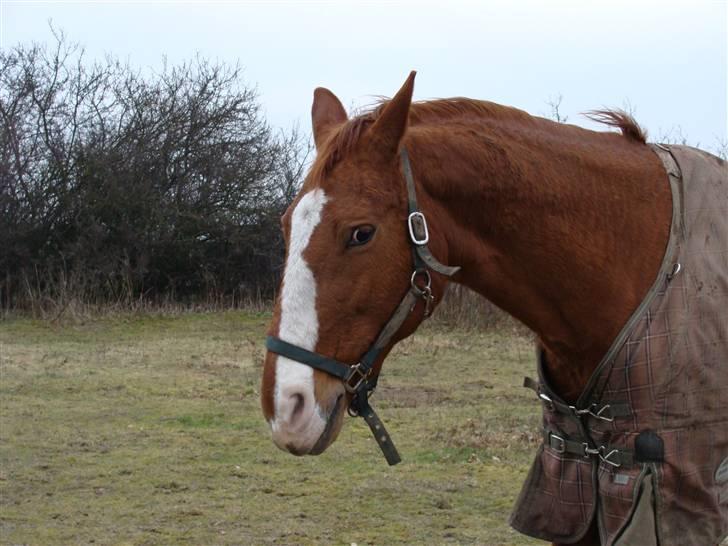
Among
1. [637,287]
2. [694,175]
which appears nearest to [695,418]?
[637,287]

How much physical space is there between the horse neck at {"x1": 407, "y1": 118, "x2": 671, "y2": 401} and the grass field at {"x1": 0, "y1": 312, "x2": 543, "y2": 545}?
2.73m

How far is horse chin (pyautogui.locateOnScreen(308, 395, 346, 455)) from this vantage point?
2266 millimetres

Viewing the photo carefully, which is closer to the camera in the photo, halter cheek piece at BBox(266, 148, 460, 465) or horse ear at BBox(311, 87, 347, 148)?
halter cheek piece at BBox(266, 148, 460, 465)

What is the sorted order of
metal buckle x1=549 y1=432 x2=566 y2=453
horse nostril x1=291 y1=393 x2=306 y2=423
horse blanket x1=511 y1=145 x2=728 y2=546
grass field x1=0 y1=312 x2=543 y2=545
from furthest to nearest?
grass field x1=0 y1=312 x2=543 y2=545, metal buckle x1=549 y1=432 x2=566 y2=453, horse blanket x1=511 y1=145 x2=728 y2=546, horse nostril x1=291 y1=393 x2=306 y2=423

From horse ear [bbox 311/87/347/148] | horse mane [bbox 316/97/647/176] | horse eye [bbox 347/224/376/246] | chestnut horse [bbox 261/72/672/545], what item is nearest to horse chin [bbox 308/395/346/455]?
chestnut horse [bbox 261/72/672/545]

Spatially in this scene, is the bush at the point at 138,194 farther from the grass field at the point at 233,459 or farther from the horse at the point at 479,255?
the horse at the point at 479,255

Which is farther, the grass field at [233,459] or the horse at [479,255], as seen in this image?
the grass field at [233,459]

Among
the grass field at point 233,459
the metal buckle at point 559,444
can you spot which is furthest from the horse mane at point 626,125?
the grass field at point 233,459

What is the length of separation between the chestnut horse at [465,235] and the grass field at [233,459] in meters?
2.76

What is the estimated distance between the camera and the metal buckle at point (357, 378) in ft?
7.55

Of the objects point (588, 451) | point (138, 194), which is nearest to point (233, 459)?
point (588, 451)

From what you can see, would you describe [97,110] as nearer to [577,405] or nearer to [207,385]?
[207,385]

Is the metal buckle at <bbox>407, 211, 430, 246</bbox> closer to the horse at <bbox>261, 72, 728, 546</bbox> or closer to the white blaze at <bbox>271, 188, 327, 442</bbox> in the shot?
the horse at <bbox>261, 72, 728, 546</bbox>

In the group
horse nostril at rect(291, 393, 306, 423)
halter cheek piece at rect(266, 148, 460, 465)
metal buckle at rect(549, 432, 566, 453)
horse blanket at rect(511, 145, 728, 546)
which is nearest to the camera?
horse nostril at rect(291, 393, 306, 423)
